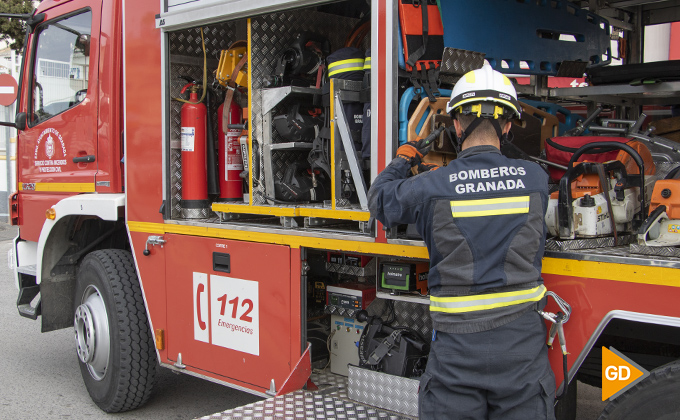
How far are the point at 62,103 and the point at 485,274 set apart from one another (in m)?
3.75

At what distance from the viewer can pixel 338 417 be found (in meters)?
3.19

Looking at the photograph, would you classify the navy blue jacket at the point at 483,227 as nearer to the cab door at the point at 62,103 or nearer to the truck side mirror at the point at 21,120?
the cab door at the point at 62,103

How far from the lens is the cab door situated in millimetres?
4590

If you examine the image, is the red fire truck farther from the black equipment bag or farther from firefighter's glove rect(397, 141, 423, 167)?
firefighter's glove rect(397, 141, 423, 167)

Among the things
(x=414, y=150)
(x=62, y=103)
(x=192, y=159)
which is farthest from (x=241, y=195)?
(x=414, y=150)

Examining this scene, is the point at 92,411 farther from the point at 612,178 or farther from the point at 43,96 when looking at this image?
the point at 612,178

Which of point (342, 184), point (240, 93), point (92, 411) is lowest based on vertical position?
point (92, 411)

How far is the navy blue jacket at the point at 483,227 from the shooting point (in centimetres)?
226

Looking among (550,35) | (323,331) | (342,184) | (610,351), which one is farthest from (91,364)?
(550,35)

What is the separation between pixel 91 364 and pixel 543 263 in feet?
10.7

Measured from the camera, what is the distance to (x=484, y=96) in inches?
91.7

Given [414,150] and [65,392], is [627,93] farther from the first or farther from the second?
[65,392]

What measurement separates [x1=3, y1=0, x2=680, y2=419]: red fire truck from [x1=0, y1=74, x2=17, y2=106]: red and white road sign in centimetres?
81

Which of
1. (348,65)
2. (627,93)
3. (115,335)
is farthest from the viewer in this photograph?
(115,335)
